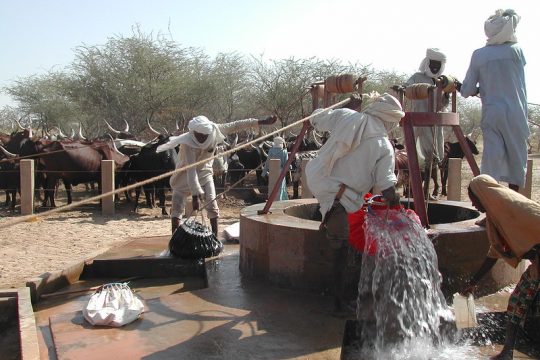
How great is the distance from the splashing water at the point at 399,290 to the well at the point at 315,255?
28 centimetres

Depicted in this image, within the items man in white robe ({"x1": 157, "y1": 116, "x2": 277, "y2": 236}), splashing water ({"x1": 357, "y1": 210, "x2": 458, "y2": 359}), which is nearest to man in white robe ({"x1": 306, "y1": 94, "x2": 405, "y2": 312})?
splashing water ({"x1": 357, "y1": 210, "x2": 458, "y2": 359})

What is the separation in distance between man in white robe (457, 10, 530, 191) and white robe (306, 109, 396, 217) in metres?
1.62

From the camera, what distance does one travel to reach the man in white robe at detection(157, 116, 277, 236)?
21.0 feet

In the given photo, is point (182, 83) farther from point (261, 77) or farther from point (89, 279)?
point (89, 279)

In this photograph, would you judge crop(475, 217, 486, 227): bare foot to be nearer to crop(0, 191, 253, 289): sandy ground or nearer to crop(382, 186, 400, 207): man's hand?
crop(382, 186, 400, 207): man's hand

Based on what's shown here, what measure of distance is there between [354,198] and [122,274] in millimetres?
3103

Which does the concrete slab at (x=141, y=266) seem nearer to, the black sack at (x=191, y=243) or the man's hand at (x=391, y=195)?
the black sack at (x=191, y=243)

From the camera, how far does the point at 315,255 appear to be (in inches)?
187

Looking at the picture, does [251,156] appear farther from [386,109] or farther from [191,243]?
[386,109]

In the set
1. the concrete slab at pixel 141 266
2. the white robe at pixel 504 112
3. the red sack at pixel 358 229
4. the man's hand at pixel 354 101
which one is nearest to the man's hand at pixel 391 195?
the red sack at pixel 358 229

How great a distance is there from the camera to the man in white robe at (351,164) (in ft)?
12.9

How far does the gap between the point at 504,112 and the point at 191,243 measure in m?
3.27

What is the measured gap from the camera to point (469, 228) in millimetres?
4750

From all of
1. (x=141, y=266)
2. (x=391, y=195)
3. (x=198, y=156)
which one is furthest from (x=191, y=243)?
(x=391, y=195)
